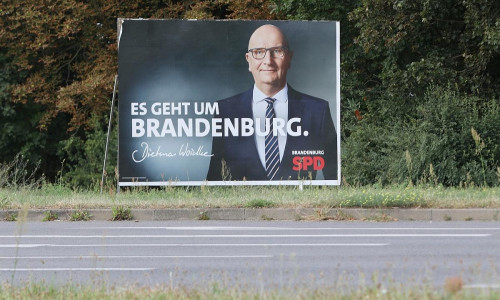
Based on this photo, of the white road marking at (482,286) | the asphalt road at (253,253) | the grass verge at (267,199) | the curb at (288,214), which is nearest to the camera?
the white road marking at (482,286)

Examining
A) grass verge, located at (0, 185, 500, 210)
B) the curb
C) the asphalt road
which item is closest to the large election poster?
grass verge, located at (0, 185, 500, 210)

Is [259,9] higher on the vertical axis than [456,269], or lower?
higher

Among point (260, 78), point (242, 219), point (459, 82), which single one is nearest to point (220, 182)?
point (260, 78)

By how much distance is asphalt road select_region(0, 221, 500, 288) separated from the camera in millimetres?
8281

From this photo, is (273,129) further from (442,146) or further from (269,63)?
(442,146)

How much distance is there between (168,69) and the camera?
19.3 m

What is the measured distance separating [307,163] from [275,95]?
1606mm

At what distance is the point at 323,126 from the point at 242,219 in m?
4.62

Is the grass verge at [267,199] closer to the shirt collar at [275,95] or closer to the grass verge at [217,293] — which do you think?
the shirt collar at [275,95]

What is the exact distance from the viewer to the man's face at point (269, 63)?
19.4 meters

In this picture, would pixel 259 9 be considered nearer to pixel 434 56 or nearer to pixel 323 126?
pixel 434 56

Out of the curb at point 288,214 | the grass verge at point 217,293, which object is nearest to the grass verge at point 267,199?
the curb at point 288,214

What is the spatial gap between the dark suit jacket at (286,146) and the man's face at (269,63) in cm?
31
